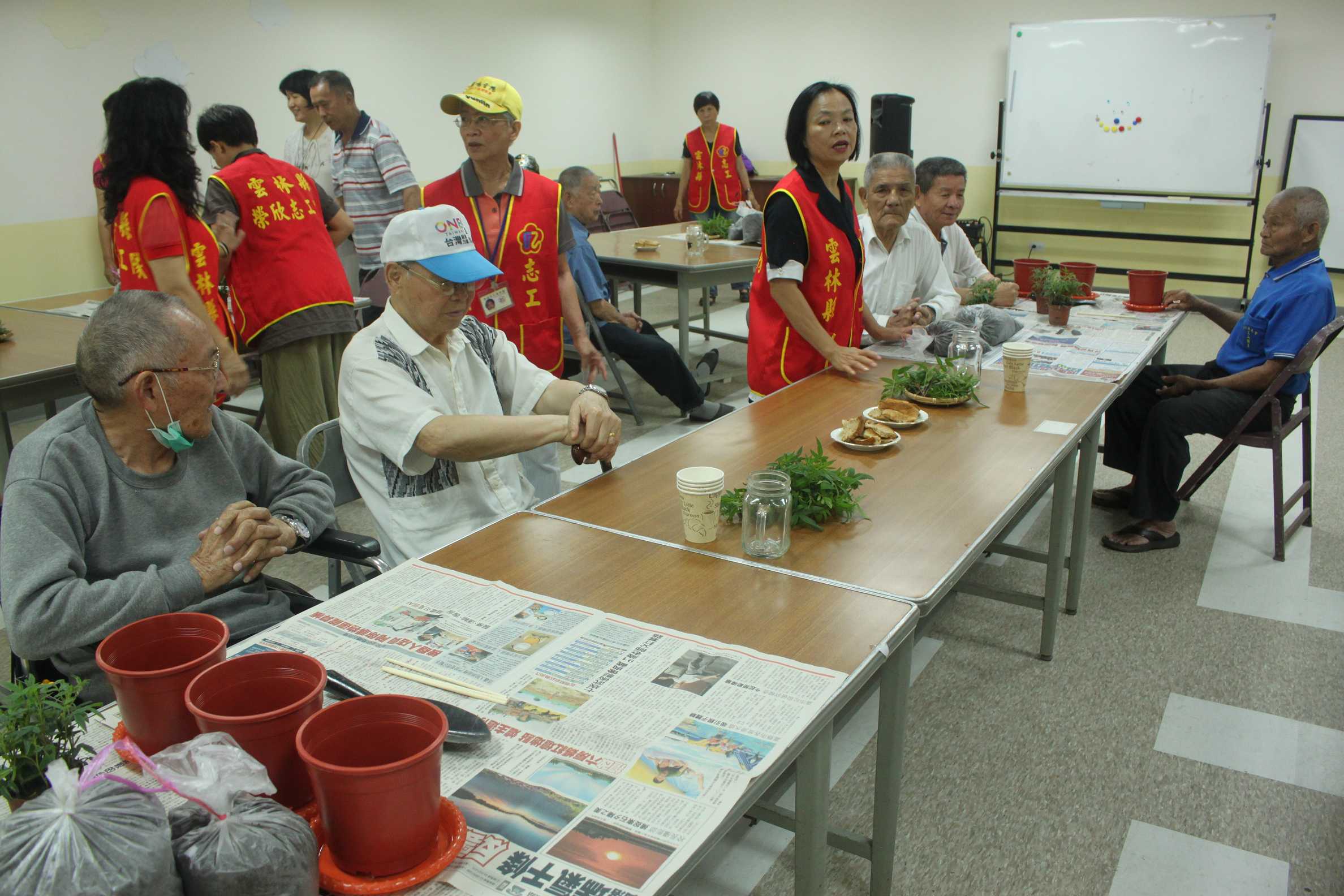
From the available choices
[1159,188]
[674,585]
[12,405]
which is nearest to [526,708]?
[674,585]

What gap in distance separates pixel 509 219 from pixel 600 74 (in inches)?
285

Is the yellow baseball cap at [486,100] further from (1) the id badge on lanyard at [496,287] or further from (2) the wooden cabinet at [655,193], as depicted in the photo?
(2) the wooden cabinet at [655,193]

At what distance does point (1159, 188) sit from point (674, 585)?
763cm

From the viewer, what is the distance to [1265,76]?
706cm

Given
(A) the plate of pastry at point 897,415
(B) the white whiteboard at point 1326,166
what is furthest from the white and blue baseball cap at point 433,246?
(B) the white whiteboard at point 1326,166

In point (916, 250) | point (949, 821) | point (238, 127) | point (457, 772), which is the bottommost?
point (949, 821)

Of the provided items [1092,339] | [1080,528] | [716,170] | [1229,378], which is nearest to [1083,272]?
[1092,339]

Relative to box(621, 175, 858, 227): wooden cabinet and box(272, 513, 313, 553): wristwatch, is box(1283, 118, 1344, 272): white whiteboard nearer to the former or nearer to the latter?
box(621, 175, 858, 227): wooden cabinet

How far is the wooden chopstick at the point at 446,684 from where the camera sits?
1246mm

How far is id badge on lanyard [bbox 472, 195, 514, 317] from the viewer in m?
3.19

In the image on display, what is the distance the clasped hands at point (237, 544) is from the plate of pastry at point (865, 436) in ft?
4.13

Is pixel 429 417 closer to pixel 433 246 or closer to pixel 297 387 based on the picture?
pixel 433 246

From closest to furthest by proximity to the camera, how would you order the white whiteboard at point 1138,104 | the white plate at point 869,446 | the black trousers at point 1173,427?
the white plate at point 869,446
the black trousers at point 1173,427
the white whiteboard at point 1138,104

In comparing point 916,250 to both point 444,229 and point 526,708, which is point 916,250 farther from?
point 526,708
